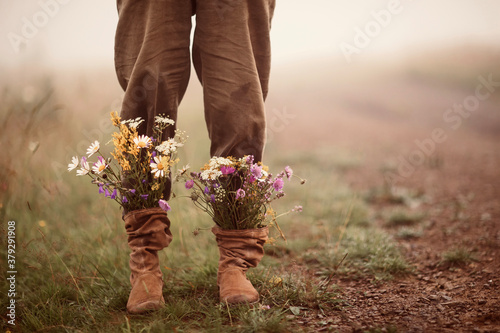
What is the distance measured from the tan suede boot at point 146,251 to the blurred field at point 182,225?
75 mm

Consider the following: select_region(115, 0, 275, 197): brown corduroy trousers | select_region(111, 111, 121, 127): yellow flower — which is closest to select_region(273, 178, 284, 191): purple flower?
select_region(115, 0, 275, 197): brown corduroy trousers

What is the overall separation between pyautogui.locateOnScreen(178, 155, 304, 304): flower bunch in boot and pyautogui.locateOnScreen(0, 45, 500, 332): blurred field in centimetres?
10

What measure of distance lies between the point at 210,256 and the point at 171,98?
86 cm

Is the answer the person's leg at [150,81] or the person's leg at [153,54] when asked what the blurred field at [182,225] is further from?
the person's leg at [153,54]

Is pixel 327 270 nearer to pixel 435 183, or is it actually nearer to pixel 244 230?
pixel 244 230

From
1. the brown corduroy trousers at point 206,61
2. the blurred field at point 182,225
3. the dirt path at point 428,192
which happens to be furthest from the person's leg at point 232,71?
the dirt path at point 428,192

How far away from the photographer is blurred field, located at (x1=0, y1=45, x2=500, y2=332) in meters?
1.48

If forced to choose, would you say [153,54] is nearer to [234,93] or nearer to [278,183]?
[234,93]

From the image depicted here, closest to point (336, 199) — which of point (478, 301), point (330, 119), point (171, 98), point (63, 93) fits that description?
point (478, 301)

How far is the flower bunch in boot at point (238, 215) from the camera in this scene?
1470mm

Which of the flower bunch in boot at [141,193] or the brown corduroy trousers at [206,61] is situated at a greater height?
the brown corduroy trousers at [206,61]

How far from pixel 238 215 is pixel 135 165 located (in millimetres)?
433

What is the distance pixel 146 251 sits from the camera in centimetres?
148

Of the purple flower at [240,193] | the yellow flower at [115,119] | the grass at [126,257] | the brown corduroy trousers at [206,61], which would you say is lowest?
the grass at [126,257]
